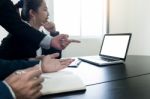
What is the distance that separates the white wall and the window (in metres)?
0.18

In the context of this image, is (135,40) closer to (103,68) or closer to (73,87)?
(103,68)

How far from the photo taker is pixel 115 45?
74.7 inches

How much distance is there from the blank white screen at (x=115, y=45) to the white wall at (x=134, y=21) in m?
1.00

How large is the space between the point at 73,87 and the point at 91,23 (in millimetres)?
2604

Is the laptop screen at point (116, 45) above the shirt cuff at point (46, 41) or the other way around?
the other way around

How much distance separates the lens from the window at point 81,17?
3197mm

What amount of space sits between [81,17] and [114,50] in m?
1.58


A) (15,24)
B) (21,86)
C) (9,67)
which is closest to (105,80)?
(9,67)

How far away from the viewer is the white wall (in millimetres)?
2880

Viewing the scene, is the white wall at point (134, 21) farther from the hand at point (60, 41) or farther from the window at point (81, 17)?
the hand at point (60, 41)

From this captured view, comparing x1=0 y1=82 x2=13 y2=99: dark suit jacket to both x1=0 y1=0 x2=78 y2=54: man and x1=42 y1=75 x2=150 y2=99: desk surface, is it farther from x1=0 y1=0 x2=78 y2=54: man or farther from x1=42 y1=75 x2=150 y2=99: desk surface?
x1=0 y1=0 x2=78 y2=54: man

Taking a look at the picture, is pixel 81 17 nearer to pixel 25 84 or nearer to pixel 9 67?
pixel 9 67

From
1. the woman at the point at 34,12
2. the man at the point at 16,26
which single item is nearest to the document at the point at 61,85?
the man at the point at 16,26

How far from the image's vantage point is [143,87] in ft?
3.16
